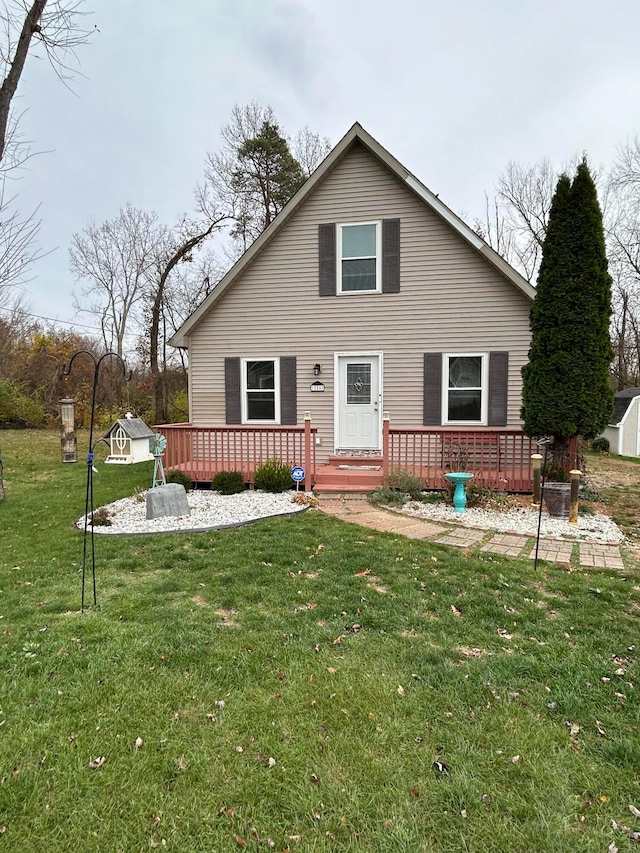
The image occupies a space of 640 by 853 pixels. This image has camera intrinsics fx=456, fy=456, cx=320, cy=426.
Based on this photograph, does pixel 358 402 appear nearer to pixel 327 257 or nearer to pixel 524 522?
pixel 327 257

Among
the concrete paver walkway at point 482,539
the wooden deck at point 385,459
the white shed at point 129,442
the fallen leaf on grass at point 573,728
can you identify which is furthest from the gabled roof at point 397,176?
the fallen leaf on grass at point 573,728

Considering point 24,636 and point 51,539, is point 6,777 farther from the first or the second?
point 51,539

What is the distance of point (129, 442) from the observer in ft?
22.6

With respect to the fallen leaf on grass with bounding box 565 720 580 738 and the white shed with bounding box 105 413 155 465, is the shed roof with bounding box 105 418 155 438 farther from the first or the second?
the fallen leaf on grass with bounding box 565 720 580 738

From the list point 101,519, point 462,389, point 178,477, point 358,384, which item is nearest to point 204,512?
point 101,519

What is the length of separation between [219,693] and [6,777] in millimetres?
966

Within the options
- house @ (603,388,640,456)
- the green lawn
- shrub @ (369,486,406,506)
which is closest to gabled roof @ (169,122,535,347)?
shrub @ (369,486,406,506)

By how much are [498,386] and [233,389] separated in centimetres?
531

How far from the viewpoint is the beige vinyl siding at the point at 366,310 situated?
28.3 ft

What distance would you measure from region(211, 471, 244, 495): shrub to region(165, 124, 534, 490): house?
54 centimetres

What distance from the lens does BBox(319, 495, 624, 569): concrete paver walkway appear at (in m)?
4.65

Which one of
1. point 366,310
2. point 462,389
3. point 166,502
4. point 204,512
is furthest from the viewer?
point 366,310

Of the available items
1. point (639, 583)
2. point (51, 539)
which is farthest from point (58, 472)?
point (639, 583)

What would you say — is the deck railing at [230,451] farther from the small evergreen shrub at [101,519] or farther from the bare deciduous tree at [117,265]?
the bare deciduous tree at [117,265]
